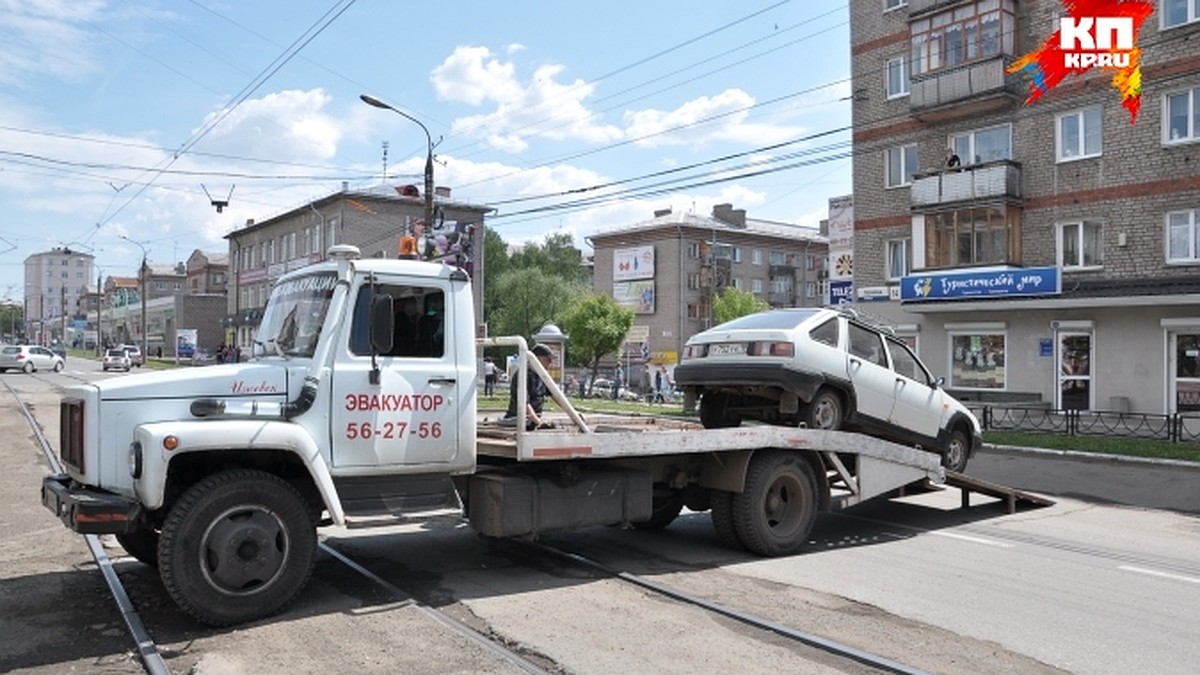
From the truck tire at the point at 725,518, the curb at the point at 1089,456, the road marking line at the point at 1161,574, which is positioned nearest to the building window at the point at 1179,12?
the curb at the point at 1089,456

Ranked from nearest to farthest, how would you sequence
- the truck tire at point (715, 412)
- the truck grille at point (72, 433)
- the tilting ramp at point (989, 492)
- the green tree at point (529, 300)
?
the truck grille at point (72, 433) < the truck tire at point (715, 412) < the tilting ramp at point (989, 492) < the green tree at point (529, 300)

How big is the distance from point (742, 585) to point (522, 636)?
2.23m

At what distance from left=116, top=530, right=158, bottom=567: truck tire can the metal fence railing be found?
20.1 m

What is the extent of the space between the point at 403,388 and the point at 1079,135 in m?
24.6

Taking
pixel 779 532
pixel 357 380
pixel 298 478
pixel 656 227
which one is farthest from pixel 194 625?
pixel 656 227

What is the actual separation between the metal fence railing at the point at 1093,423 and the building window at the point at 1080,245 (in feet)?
13.8

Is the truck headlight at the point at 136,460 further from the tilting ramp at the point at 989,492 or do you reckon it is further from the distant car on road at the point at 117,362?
the distant car on road at the point at 117,362

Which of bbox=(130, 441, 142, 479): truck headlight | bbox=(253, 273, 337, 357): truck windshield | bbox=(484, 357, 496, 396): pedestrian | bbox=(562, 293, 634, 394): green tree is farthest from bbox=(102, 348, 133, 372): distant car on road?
bbox=(130, 441, 142, 479): truck headlight

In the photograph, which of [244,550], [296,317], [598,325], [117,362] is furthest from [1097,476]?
[117,362]

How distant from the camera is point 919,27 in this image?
28984mm

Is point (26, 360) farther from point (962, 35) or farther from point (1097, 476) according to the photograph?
point (1097, 476)

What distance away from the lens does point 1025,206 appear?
26.8 metres

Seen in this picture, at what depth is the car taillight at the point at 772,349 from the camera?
917cm

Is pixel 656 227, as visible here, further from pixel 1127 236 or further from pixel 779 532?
pixel 779 532
